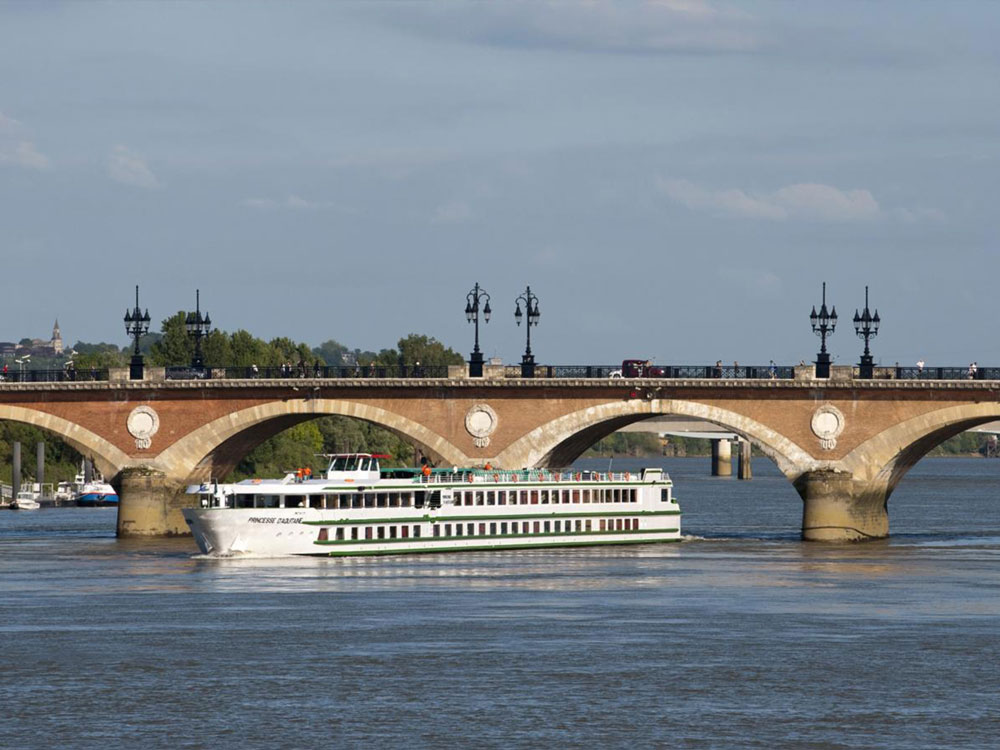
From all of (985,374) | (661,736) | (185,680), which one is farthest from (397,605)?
(985,374)

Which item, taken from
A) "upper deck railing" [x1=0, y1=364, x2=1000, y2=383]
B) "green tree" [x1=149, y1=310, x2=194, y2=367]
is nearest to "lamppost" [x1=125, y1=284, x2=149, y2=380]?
"upper deck railing" [x1=0, y1=364, x2=1000, y2=383]

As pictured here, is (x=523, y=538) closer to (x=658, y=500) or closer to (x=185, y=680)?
(x=658, y=500)

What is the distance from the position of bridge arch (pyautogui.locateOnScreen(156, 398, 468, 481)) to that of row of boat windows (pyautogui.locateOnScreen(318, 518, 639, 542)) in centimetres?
737

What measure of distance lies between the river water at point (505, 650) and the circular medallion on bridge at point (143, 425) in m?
12.2

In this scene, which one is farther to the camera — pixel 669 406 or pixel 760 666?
pixel 669 406

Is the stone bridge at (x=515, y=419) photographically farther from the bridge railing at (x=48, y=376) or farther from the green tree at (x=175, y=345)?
the green tree at (x=175, y=345)

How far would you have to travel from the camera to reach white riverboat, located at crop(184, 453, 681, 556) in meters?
77.4

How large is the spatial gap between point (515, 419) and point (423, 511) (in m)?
11.4

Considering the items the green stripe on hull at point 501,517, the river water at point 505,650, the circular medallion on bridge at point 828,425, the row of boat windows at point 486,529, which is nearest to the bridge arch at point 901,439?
the circular medallion on bridge at point 828,425

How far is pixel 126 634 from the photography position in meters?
56.8

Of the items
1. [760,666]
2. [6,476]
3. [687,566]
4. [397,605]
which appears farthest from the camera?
[6,476]

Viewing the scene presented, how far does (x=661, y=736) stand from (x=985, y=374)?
4850cm

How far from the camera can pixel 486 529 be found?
3295 inches

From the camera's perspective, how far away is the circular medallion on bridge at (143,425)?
95.7 m
